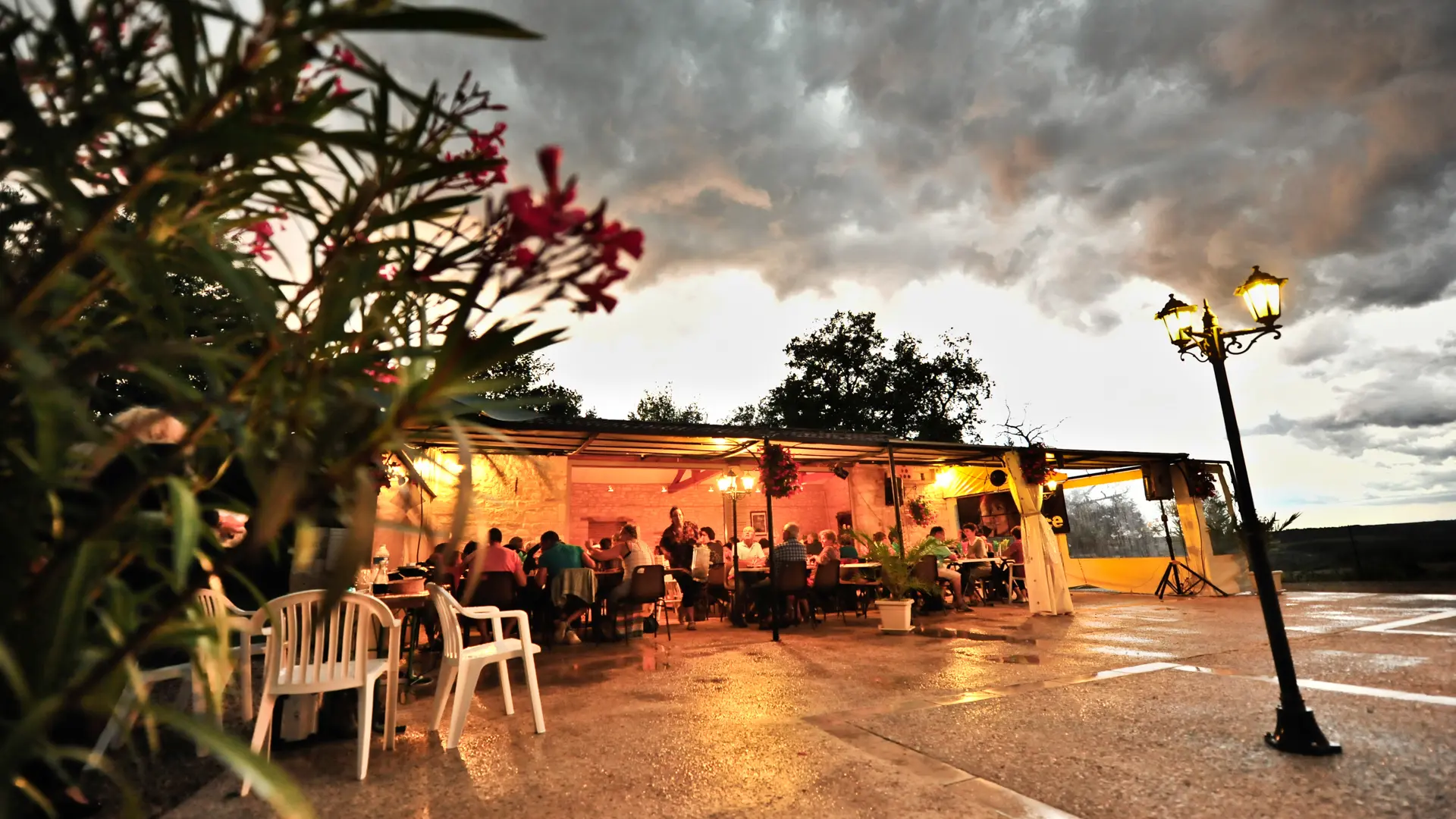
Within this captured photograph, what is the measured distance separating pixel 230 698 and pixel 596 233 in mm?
4629

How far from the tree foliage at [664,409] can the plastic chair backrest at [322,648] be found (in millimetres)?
23432

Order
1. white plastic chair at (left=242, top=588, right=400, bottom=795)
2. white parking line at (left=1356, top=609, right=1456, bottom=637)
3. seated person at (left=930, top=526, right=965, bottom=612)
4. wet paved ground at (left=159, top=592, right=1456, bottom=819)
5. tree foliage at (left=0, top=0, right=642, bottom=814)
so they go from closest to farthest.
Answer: tree foliage at (left=0, top=0, right=642, bottom=814)
wet paved ground at (left=159, top=592, right=1456, bottom=819)
white plastic chair at (left=242, top=588, right=400, bottom=795)
white parking line at (left=1356, top=609, right=1456, bottom=637)
seated person at (left=930, top=526, right=965, bottom=612)

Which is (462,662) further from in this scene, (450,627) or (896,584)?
(896,584)

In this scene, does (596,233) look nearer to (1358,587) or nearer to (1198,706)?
(1198,706)

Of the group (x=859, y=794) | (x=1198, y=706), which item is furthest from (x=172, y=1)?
(x=1198, y=706)

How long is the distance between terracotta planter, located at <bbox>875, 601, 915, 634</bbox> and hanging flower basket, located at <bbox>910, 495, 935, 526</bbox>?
553 cm

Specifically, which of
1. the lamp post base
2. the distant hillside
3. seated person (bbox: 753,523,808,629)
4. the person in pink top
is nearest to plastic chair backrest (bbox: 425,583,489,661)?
the person in pink top

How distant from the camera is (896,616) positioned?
273 inches

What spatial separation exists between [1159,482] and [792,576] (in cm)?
819

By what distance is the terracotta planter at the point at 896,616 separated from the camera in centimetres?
692

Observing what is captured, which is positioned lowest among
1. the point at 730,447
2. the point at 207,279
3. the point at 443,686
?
the point at 443,686

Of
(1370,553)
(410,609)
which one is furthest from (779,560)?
(1370,553)

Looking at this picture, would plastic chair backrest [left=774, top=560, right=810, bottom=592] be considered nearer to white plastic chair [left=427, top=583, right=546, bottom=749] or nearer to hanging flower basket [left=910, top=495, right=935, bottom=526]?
white plastic chair [left=427, top=583, right=546, bottom=749]

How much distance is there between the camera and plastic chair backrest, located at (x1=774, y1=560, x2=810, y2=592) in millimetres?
7695
